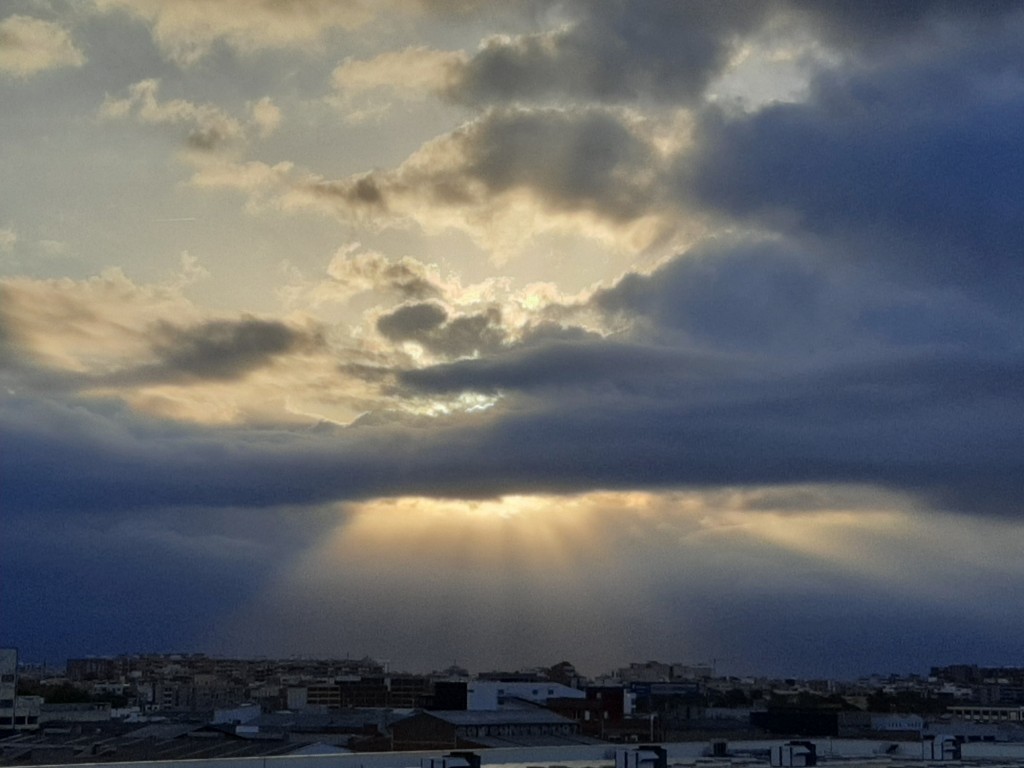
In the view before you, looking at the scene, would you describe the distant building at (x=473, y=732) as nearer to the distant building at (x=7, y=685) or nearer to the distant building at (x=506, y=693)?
the distant building at (x=506, y=693)

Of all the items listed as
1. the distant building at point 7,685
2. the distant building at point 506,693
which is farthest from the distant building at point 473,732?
the distant building at point 7,685

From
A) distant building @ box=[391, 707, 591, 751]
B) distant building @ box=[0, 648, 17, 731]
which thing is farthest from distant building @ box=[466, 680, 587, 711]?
distant building @ box=[0, 648, 17, 731]

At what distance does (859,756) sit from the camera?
46.9 meters

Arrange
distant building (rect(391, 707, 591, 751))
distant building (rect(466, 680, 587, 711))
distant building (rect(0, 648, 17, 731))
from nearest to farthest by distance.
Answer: distant building (rect(391, 707, 591, 751))
distant building (rect(0, 648, 17, 731))
distant building (rect(466, 680, 587, 711))

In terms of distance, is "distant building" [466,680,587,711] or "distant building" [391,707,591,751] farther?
"distant building" [466,680,587,711]

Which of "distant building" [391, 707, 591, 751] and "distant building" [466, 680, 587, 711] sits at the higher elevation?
"distant building" [466, 680, 587, 711]

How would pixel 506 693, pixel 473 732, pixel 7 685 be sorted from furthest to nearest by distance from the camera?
pixel 506 693 → pixel 7 685 → pixel 473 732

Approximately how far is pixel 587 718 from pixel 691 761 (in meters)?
58.9

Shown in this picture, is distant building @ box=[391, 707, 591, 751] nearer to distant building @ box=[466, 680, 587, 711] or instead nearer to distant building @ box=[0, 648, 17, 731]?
distant building @ box=[466, 680, 587, 711]

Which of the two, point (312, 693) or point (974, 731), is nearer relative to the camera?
point (974, 731)

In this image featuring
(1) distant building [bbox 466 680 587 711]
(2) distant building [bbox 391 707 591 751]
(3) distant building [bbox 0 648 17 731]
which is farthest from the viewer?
(1) distant building [bbox 466 680 587 711]

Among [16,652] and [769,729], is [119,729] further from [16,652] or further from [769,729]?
[769,729]

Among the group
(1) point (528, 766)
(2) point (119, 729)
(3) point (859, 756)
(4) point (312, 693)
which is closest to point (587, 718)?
(2) point (119, 729)

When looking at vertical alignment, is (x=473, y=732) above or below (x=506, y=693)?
below
